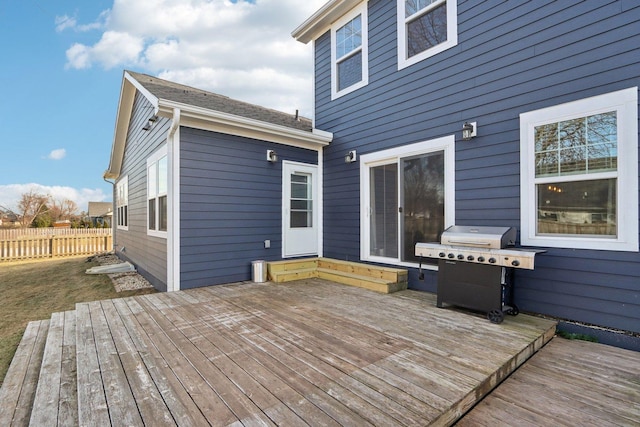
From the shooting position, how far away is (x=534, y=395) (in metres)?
1.90

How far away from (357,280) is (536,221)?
2.50 m

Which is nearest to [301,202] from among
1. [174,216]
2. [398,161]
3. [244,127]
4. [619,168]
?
[244,127]

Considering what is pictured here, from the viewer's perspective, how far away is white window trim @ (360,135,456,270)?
4.02 metres

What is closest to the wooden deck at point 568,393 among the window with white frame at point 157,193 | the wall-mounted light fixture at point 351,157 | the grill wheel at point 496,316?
the grill wheel at point 496,316

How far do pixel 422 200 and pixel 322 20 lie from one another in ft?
13.4

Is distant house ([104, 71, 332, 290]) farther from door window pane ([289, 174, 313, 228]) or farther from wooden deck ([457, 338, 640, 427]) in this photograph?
wooden deck ([457, 338, 640, 427])

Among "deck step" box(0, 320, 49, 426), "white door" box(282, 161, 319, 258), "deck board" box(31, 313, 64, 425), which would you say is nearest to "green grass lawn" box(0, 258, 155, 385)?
"deck step" box(0, 320, 49, 426)

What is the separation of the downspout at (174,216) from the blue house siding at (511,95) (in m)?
3.02

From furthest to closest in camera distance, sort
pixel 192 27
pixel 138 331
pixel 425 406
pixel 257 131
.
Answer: pixel 192 27, pixel 257 131, pixel 138 331, pixel 425 406

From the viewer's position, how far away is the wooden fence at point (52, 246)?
408 inches

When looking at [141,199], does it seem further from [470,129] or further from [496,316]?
[496,316]

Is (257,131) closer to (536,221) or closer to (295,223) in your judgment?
(295,223)

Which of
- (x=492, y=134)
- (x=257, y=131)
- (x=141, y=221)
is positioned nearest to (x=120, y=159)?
(x=141, y=221)

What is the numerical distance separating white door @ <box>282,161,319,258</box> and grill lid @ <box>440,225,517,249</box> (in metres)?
3.01
